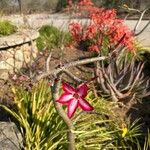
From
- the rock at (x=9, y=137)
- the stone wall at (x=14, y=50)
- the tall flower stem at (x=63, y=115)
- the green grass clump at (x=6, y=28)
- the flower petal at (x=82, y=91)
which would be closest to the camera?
the flower petal at (x=82, y=91)

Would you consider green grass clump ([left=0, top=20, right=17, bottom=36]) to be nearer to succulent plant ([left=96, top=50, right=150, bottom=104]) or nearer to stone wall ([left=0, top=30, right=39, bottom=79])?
stone wall ([left=0, top=30, right=39, bottom=79])

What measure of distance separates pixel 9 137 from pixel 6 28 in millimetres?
3884

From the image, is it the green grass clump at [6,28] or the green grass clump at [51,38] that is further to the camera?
the green grass clump at [51,38]

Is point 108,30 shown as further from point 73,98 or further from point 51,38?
point 73,98

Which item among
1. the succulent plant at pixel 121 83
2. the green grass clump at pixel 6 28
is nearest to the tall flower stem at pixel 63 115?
the succulent plant at pixel 121 83

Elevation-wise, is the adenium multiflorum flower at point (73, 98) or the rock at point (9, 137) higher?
the adenium multiflorum flower at point (73, 98)

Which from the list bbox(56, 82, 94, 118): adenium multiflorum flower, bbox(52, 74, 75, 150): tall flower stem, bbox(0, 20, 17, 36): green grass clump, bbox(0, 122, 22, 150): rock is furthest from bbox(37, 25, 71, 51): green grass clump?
bbox(56, 82, 94, 118): adenium multiflorum flower

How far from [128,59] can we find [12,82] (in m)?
2.87

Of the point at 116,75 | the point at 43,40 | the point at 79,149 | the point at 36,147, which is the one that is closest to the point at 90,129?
the point at 79,149

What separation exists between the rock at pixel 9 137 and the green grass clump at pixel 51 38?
4.13 metres

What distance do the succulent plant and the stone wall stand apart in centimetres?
141

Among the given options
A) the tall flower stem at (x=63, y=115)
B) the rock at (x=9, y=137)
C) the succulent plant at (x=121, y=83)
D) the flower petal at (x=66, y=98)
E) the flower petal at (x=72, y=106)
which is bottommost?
the succulent plant at (x=121, y=83)

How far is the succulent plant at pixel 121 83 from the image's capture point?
7227mm

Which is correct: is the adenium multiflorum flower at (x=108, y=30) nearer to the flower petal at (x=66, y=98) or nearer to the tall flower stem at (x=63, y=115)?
the tall flower stem at (x=63, y=115)
